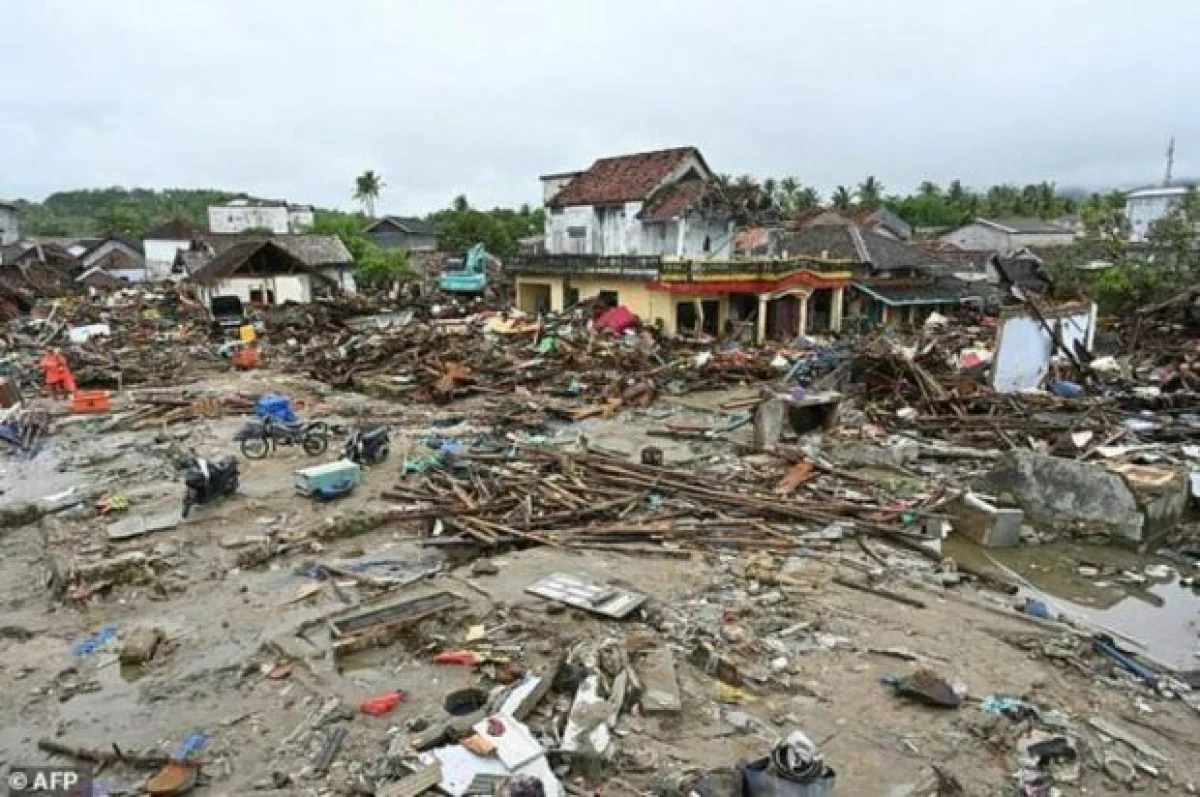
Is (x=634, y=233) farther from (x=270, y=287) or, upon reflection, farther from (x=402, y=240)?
(x=402, y=240)

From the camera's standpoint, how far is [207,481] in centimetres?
1146

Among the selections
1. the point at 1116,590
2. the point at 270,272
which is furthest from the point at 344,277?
the point at 1116,590

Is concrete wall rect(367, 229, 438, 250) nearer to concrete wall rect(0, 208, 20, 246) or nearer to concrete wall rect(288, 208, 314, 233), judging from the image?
concrete wall rect(288, 208, 314, 233)

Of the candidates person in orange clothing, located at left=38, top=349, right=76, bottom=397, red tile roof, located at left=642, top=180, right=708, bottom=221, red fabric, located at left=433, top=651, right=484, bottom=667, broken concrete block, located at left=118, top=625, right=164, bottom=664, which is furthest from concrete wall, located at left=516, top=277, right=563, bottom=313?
red fabric, located at left=433, top=651, right=484, bottom=667

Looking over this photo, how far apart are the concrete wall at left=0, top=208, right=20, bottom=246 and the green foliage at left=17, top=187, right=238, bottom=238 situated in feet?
23.8

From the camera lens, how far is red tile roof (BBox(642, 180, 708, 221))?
32844mm

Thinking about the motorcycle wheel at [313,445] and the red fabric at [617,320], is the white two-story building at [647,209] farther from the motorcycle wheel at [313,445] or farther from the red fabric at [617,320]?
the motorcycle wheel at [313,445]

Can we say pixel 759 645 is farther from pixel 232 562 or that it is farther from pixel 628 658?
pixel 232 562

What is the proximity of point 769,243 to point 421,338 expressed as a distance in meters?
17.7

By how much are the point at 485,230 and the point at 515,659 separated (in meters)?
58.4

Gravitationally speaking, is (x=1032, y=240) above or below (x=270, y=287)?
above

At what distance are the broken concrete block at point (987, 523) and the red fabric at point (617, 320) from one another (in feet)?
56.7

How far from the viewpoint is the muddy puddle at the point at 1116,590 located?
346 inches

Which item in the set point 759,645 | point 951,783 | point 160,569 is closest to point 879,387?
point 759,645
